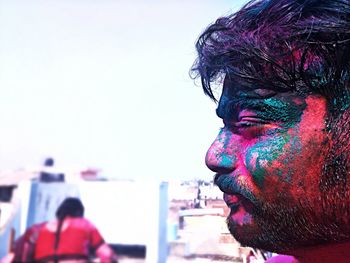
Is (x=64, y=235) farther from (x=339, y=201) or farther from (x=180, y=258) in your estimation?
(x=339, y=201)

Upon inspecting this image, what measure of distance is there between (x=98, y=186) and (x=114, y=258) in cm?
82

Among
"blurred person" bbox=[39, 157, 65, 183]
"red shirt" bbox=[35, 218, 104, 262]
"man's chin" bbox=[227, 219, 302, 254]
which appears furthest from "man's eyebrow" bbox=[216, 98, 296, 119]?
"blurred person" bbox=[39, 157, 65, 183]

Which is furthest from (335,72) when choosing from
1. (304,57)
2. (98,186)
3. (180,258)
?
Result: (98,186)

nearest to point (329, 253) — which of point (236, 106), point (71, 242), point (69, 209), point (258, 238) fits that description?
point (258, 238)

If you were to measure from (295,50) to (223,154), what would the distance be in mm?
138

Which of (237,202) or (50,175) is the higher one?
(50,175)

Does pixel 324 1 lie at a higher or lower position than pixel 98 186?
lower

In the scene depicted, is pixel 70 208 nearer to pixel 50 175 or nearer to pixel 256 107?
pixel 50 175

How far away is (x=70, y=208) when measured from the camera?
4.70 meters

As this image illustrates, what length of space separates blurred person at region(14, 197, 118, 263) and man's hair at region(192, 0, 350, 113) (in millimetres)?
3602

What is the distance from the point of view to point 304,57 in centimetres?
51

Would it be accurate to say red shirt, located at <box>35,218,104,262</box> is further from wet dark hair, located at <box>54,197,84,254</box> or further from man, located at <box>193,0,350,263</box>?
man, located at <box>193,0,350,263</box>

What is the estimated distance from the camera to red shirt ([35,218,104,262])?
3936mm

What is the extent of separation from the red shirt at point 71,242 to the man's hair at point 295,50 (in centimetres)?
360
